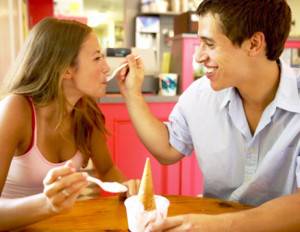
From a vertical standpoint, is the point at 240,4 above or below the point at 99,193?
above

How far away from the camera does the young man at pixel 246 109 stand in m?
1.21

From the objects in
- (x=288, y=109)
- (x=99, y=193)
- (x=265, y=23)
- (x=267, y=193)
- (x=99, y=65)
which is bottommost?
(x=99, y=193)

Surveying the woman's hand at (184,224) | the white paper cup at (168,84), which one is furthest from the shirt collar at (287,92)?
the white paper cup at (168,84)

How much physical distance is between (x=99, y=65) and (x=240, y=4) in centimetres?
62

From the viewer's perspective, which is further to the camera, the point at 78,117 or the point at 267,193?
the point at 78,117

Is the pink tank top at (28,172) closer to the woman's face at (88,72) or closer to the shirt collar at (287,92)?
the woman's face at (88,72)

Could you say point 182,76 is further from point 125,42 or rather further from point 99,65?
point 125,42

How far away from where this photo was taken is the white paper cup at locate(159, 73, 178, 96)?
2.39 meters

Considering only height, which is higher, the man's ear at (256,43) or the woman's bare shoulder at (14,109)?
the man's ear at (256,43)

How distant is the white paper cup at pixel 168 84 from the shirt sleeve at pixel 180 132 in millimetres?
923

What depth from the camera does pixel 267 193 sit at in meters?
1.25

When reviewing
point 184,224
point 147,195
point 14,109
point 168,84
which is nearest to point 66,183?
point 147,195

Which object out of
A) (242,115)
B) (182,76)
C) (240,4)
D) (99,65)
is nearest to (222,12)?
(240,4)

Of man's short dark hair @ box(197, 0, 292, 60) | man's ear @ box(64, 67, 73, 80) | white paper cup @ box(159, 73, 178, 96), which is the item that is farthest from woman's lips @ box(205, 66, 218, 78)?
white paper cup @ box(159, 73, 178, 96)
